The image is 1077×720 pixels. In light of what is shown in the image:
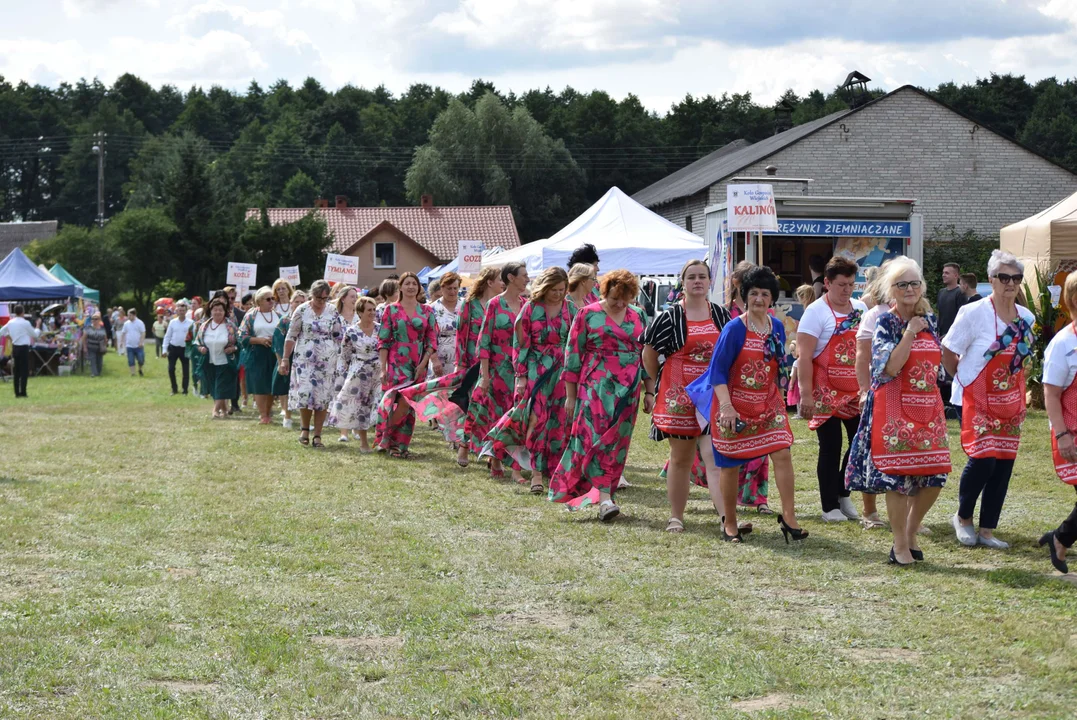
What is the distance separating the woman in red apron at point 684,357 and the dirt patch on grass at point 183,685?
13.6 feet

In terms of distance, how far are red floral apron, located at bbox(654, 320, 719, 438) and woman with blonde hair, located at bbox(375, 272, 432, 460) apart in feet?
17.7

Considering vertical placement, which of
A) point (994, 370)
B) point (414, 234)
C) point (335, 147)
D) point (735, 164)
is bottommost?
point (994, 370)

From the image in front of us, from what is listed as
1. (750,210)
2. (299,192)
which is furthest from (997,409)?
(299,192)

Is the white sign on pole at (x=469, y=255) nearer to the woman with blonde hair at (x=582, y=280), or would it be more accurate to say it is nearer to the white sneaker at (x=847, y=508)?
the woman with blonde hair at (x=582, y=280)

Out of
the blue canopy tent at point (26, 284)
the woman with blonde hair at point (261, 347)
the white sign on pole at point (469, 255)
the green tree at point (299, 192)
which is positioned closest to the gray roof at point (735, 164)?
the white sign on pole at point (469, 255)

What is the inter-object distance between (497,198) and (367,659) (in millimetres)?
74143

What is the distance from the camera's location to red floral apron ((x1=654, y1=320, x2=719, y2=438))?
8484 mm

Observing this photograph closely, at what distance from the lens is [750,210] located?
1753 centimetres

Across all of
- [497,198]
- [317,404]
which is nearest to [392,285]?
Result: [317,404]

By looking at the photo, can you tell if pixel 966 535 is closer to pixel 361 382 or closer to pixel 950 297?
pixel 361 382

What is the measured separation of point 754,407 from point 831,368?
1347 millimetres

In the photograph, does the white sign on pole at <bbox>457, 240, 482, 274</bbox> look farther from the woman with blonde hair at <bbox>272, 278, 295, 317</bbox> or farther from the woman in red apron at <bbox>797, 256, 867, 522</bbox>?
the woman in red apron at <bbox>797, 256, 867, 522</bbox>

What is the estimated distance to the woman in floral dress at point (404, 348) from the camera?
13.6 metres

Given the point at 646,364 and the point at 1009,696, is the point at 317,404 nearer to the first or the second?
the point at 646,364
